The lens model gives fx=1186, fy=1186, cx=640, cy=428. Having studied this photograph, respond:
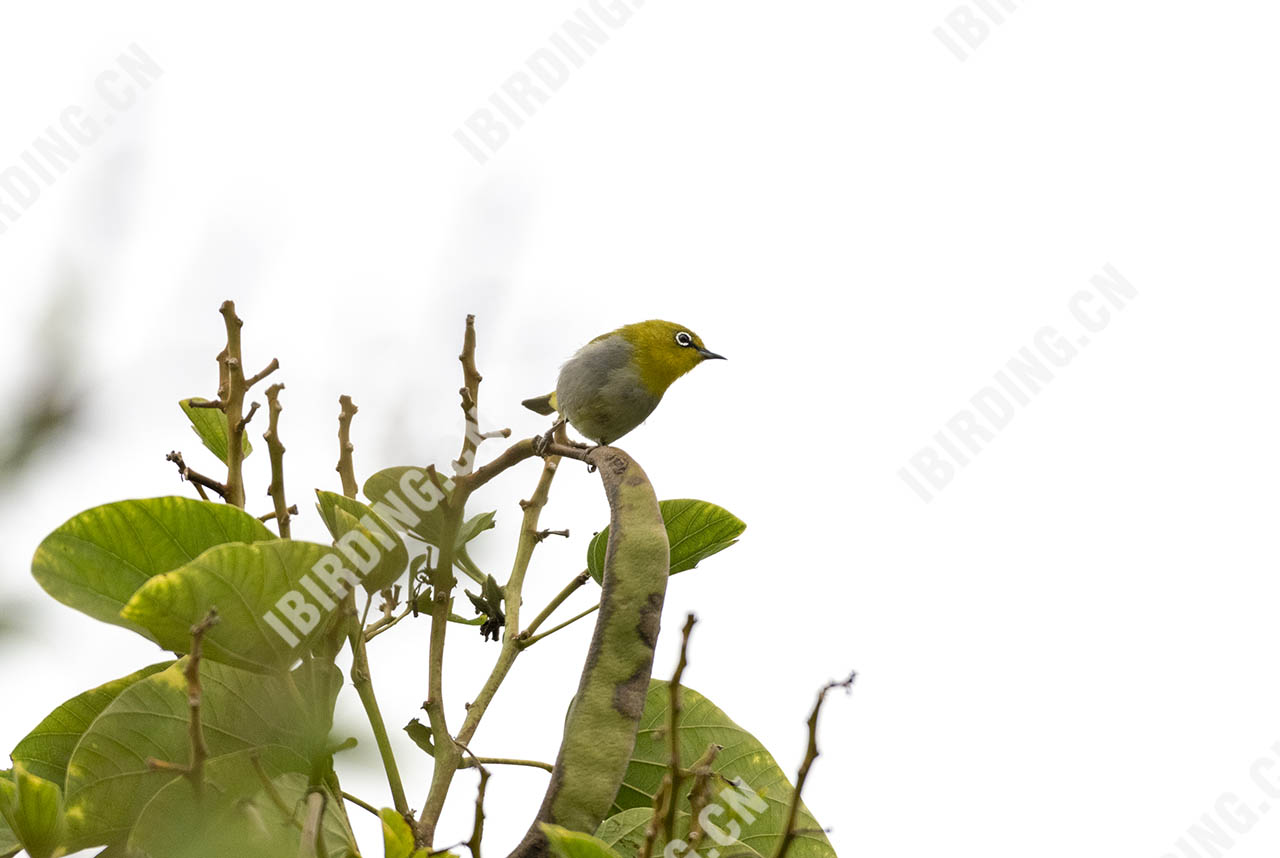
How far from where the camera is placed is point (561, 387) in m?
2.50

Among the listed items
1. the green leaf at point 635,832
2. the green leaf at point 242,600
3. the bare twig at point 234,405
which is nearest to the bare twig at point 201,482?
the bare twig at point 234,405

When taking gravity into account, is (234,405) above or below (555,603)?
above

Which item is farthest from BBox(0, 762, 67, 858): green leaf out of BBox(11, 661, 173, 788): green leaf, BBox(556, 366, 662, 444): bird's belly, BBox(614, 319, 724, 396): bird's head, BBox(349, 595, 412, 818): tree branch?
BBox(614, 319, 724, 396): bird's head

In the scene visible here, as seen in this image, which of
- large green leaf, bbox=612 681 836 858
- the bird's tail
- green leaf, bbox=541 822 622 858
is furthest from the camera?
→ the bird's tail

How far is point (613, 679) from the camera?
143 cm

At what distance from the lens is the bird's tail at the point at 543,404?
268cm

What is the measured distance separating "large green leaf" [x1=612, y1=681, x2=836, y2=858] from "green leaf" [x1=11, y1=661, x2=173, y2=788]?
662 mm

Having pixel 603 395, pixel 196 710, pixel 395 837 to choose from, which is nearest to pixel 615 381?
pixel 603 395

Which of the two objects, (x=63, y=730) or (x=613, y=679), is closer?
(x=613, y=679)

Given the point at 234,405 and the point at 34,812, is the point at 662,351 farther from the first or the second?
the point at 34,812

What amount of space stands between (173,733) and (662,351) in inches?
57.4

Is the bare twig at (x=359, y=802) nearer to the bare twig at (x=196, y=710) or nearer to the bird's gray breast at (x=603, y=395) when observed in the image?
the bare twig at (x=196, y=710)

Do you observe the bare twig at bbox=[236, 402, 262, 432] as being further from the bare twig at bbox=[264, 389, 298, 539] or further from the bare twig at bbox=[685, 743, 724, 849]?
the bare twig at bbox=[685, 743, 724, 849]

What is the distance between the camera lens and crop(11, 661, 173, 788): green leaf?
1544 millimetres
